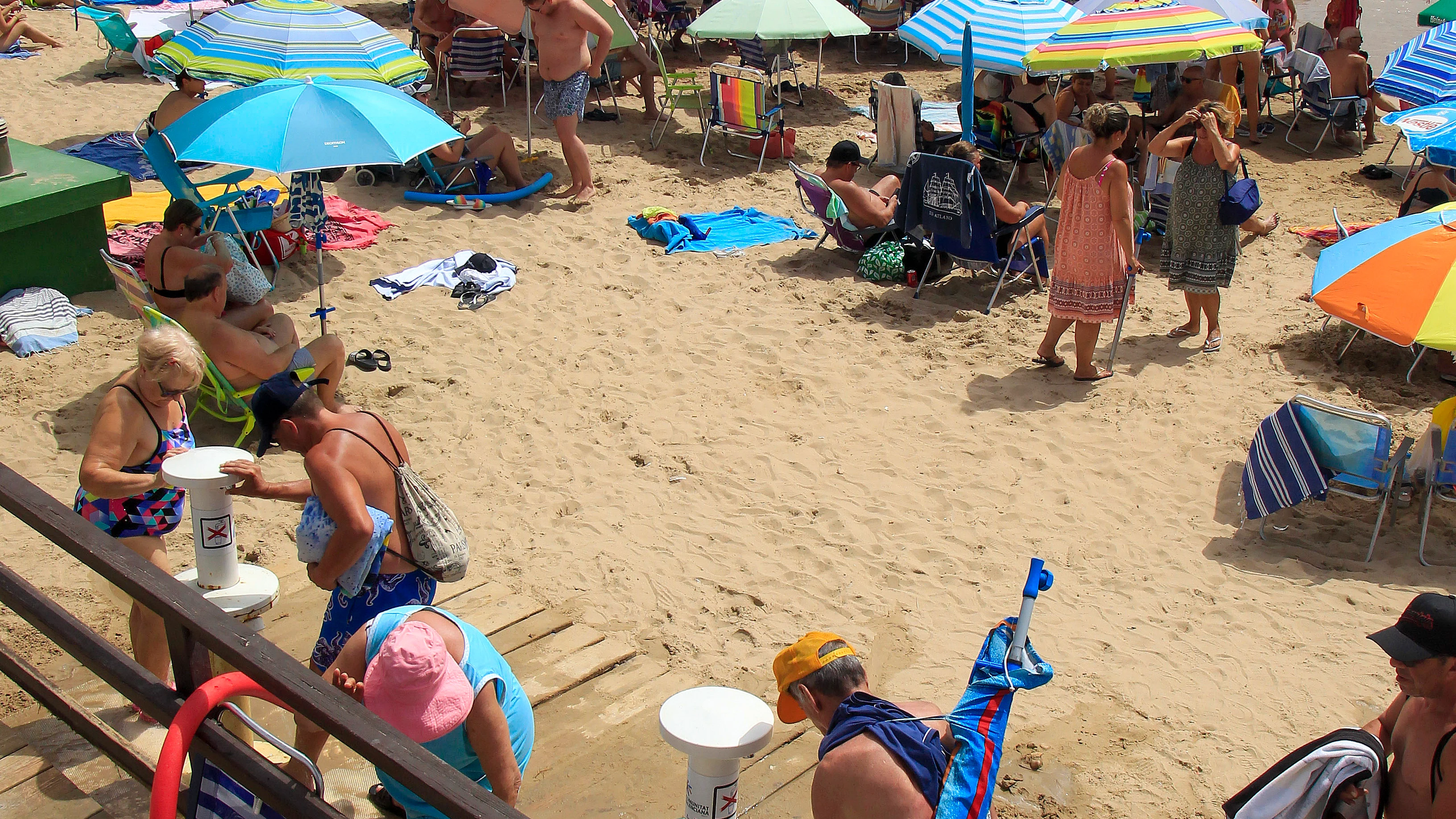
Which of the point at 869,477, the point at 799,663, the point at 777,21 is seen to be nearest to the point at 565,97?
the point at 777,21

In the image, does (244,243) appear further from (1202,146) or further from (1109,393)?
(1202,146)

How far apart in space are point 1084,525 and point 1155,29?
410cm

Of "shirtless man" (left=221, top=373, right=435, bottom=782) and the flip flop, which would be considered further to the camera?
the flip flop

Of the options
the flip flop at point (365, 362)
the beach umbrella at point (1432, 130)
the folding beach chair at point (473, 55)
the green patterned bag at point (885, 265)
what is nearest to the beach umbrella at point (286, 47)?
the flip flop at point (365, 362)

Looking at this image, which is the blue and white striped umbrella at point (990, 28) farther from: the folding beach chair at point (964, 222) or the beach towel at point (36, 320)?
the beach towel at point (36, 320)

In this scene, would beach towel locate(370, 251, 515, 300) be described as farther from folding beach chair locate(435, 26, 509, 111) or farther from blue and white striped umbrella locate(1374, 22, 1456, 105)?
blue and white striped umbrella locate(1374, 22, 1456, 105)

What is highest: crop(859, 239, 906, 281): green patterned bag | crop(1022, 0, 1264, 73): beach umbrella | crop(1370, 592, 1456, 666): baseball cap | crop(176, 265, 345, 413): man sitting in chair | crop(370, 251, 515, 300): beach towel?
crop(1022, 0, 1264, 73): beach umbrella

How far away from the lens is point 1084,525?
17.0 ft

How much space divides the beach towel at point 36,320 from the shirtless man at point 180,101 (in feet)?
4.95

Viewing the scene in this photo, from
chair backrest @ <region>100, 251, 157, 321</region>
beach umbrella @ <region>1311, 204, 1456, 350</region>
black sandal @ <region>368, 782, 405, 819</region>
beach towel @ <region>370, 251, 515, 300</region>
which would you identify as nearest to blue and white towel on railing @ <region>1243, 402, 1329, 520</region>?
beach umbrella @ <region>1311, 204, 1456, 350</region>

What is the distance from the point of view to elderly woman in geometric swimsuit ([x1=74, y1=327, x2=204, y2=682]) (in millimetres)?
3500

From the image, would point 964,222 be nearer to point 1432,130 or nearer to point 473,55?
Result: point 1432,130

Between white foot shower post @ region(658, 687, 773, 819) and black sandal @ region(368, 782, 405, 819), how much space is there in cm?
122

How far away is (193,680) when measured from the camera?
232 centimetres
